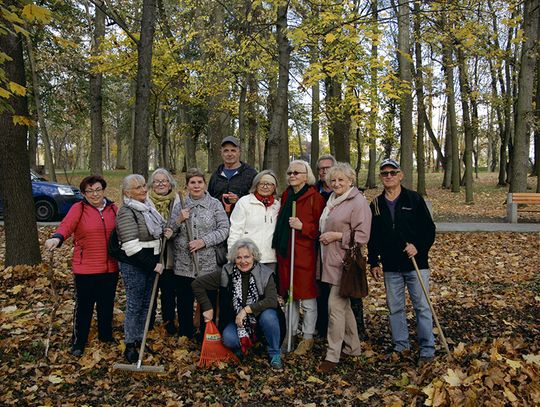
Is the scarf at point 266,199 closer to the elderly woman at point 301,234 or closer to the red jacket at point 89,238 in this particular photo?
the elderly woman at point 301,234

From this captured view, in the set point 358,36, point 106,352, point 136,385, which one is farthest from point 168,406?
point 358,36

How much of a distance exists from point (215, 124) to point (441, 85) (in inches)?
491

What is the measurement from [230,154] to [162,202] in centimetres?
100

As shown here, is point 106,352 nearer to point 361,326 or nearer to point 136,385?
point 136,385

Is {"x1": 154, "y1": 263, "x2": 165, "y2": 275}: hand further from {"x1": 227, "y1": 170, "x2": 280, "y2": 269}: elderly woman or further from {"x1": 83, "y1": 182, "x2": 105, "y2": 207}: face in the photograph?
{"x1": 83, "y1": 182, "x2": 105, "y2": 207}: face

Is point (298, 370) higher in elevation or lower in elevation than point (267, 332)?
lower

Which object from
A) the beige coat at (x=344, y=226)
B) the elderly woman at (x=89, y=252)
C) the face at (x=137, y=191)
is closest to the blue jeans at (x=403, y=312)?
the beige coat at (x=344, y=226)

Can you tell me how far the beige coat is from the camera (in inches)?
182

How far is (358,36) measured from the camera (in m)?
7.12

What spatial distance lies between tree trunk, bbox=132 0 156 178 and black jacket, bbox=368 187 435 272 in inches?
170

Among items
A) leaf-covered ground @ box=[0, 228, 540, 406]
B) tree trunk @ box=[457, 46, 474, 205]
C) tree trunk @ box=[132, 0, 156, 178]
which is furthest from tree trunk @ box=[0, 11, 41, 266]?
tree trunk @ box=[457, 46, 474, 205]

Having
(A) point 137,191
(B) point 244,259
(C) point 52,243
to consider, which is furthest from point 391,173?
(C) point 52,243

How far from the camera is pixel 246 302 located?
15.8 ft

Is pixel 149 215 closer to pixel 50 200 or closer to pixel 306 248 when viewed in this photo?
pixel 306 248
